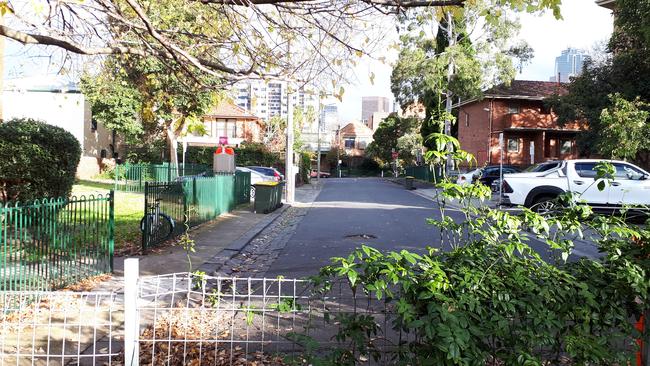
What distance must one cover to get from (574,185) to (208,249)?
11.2m

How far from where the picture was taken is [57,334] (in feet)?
17.5

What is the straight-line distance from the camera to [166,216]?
Answer: 36.5 ft

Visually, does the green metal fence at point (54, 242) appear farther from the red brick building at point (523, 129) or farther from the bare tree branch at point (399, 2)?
the red brick building at point (523, 129)

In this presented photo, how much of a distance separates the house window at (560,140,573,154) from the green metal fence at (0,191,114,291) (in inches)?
1601

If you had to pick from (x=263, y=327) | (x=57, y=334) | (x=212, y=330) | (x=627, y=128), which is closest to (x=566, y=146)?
(x=627, y=128)

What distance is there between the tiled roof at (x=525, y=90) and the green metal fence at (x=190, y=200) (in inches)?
1103

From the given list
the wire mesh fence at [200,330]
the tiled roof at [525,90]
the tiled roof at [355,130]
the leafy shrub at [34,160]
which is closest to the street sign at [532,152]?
the tiled roof at [525,90]

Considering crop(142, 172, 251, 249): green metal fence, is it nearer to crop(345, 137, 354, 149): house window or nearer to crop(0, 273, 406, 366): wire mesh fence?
crop(0, 273, 406, 366): wire mesh fence

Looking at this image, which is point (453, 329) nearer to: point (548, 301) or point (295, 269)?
point (548, 301)

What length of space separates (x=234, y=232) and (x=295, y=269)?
504 centimetres

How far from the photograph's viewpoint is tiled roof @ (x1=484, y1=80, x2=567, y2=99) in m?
41.8

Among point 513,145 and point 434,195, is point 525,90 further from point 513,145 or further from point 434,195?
point 434,195

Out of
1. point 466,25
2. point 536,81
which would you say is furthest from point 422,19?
point 536,81

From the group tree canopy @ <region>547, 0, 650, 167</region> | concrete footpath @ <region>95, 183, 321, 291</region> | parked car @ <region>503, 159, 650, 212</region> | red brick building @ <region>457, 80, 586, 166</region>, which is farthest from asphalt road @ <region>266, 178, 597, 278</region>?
red brick building @ <region>457, 80, 586, 166</region>
